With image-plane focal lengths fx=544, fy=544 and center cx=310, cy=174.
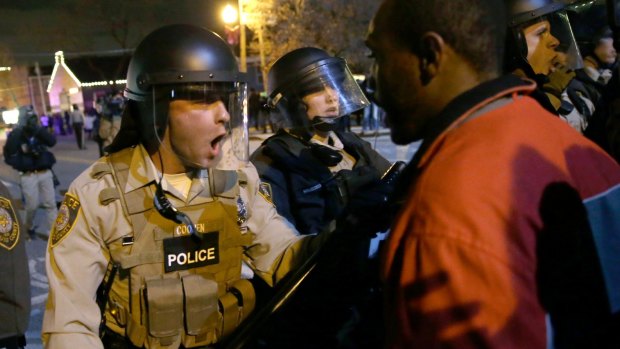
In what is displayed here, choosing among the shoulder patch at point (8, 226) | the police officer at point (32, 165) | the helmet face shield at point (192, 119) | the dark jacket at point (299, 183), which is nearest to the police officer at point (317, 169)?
the dark jacket at point (299, 183)

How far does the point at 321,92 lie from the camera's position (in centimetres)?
317

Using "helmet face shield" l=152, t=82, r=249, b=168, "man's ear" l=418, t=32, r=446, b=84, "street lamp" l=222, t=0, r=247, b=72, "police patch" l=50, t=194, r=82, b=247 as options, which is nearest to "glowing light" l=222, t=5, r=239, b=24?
"street lamp" l=222, t=0, r=247, b=72

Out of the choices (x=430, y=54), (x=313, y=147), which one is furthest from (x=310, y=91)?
(x=430, y=54)

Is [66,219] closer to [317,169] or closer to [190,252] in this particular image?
[190,252]

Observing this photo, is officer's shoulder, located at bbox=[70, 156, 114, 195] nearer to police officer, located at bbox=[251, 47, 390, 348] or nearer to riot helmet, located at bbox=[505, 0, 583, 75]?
police officer, located at bbox=[251, 47, 390, 348]

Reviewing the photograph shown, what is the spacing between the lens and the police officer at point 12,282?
213 cm

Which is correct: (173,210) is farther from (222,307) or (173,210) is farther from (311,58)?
(311,58)

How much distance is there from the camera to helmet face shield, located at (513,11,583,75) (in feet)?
8.79

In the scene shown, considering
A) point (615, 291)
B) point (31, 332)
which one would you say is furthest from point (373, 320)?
point (31, 332)

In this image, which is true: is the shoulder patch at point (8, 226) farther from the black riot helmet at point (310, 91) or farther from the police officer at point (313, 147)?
the black riot helmet at point (310, 91)

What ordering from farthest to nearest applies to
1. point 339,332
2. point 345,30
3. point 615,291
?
point 345,30, point 339,332, point 615,291

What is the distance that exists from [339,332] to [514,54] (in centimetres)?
149

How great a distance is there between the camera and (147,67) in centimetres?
207

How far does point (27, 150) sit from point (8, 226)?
227 inches
